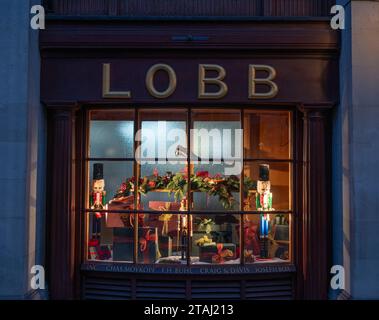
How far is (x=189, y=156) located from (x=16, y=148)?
2.73 meters

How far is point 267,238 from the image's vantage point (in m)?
8.37

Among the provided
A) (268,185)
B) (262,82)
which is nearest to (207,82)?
(262,82)

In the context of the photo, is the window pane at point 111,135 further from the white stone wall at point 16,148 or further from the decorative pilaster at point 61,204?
the white stone wall at point 16,148

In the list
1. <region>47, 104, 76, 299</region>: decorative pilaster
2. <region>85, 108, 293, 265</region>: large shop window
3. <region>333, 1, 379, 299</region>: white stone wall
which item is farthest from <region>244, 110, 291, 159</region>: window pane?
<region>47, 104, 76, 299</region>: decorative pilaster

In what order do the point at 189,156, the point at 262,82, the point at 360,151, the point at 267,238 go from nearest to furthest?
the point at 360,151
the point at 262,82
the point at 189,156
the point at 267,238

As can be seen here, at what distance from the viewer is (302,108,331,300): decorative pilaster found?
26.1 ft

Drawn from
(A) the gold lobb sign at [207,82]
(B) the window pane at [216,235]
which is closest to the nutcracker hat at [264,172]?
(B) the window pane at [216,235]

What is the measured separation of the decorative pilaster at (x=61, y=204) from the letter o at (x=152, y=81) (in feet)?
4.28

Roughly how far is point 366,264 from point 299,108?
8.71 feet

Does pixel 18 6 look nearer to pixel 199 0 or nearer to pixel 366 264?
pixel 199 0

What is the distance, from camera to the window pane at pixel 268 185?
838 cm

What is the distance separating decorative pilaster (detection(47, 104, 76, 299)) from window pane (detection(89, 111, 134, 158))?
41cm

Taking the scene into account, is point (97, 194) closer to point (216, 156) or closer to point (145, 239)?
point (145, 239)
